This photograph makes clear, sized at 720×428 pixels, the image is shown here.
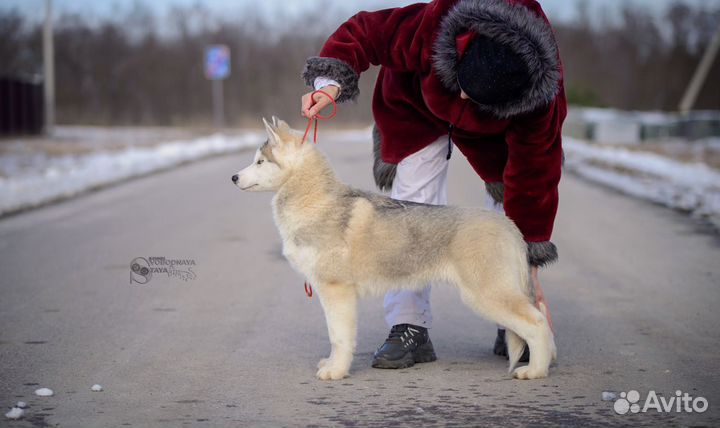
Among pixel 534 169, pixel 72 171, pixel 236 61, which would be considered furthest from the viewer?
pixel 236 61

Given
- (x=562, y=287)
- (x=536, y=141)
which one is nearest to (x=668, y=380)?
(x=536, y=141)

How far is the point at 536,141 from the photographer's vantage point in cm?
525

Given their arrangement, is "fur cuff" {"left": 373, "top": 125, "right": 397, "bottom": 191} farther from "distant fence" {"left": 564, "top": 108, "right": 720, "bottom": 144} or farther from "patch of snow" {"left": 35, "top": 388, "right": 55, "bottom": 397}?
"distant fence" {"left": 564, "top": 108, "right": 720, "bottom": 144}

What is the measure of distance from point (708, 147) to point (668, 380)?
85.5ft

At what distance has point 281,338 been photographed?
20.1 feet

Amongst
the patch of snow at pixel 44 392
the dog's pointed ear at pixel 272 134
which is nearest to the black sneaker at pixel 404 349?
the dog's pointed ear at pixel 272 134

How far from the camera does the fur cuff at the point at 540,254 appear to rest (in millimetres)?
5387

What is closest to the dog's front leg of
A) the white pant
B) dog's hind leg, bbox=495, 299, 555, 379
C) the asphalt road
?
the asphalt road

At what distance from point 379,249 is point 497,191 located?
1.00m

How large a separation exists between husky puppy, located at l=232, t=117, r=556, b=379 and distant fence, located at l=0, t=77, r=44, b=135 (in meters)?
30.7

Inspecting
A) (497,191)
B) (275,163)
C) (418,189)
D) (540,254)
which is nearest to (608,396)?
(540,254)

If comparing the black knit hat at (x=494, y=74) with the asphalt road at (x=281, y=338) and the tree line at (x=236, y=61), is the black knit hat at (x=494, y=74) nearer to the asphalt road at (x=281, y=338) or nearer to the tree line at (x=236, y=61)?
the asphalt road at (x=281, y=338)

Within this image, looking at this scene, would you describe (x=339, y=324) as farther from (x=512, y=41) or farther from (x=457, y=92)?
(x=512, y=41)

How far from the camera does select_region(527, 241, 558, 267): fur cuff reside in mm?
5387
